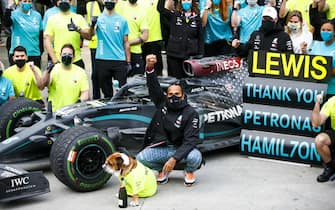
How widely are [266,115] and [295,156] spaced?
0.62 m

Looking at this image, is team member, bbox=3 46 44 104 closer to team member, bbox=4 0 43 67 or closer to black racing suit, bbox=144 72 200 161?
team member, bbox=4 0 43 67

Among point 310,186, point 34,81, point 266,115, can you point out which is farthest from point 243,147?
point 34,81

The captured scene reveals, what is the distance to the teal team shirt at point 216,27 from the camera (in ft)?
34.3

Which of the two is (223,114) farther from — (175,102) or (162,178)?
(162,178)

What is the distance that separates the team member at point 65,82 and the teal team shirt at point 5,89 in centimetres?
68

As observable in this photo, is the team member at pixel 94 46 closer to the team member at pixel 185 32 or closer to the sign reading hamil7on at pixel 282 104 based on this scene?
the team member at pixel 185 32

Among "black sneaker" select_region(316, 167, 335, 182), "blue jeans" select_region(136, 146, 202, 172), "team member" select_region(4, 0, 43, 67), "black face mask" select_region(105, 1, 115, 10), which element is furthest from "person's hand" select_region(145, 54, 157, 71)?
"team member" select_region(4, 0, 43, 67)

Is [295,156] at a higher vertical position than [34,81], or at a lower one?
lower

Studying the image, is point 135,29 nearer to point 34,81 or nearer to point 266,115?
point 34,81

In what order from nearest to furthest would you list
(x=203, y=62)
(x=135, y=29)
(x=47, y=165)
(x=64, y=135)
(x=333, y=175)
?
(x=64, y=135), (x=333, y=175), (x=47, y=165), (x=203, y=62), (x=135, y=29)

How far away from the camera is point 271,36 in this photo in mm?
8523

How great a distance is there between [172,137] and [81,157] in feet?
3.43

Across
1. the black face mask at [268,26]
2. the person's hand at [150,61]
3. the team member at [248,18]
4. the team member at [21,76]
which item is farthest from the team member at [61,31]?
the black face mask at [268,26]

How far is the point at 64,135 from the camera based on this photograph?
6887mm
